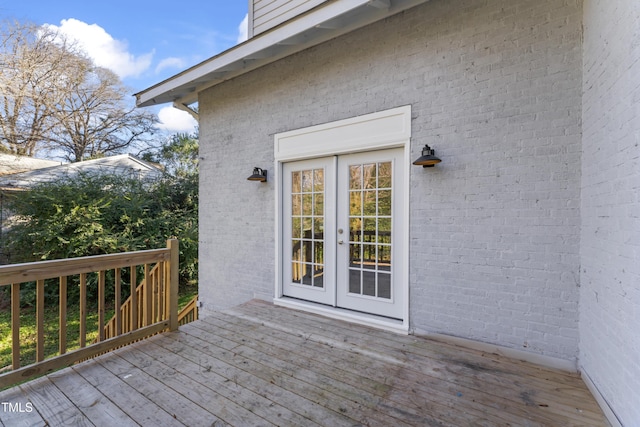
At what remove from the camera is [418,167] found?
2.87m

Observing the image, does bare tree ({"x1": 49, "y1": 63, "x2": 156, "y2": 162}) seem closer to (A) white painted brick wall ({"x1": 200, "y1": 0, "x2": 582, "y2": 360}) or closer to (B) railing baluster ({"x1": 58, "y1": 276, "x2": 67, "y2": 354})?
(B) railing baluster ({"x1": 58, "y1": 276, "x2": 67, "y2": 354})

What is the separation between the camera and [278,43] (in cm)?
330

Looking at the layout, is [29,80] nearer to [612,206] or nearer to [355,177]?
[355,177]

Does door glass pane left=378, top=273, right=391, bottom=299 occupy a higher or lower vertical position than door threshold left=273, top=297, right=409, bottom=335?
higher

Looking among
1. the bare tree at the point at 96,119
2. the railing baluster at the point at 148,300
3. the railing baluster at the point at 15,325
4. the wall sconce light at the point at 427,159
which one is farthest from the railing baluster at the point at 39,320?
the bare tree at the point at 96,119

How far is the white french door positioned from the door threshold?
7 centimetres

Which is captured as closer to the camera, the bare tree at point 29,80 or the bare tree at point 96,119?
the bare tree at point 29,80

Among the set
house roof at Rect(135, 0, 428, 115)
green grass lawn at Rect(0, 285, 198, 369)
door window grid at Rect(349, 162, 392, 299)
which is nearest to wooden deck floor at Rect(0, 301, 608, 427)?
door window grid at Rect(349, 162, 392, 299)

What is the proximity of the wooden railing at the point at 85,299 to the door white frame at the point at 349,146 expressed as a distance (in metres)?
1.31

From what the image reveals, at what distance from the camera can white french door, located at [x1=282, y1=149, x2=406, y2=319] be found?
3127mm

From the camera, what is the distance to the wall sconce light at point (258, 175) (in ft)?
12.7

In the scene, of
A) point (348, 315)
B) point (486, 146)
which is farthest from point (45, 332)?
point (486, 146)

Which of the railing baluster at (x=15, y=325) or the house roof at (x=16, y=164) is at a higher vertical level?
the house roof at (x=16, y=164)

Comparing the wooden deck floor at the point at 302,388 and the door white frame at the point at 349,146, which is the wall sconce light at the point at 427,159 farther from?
the wooden deck floor at the point at 302,388
